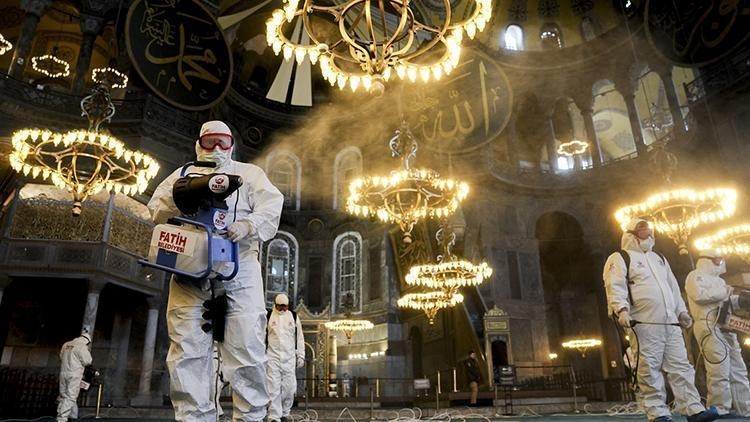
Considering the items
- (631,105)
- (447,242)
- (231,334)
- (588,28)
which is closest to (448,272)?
(447,242)

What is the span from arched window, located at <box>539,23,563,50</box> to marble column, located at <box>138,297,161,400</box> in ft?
52.9

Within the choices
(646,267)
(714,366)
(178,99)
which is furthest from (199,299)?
(178,99)

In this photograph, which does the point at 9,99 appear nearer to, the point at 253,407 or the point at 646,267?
the point at 253,407

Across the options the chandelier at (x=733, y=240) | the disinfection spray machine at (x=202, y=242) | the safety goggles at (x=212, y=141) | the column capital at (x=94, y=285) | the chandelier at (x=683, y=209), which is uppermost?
the chandelier at (x=683, y=209)

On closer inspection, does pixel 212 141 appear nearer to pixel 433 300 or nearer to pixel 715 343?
pixel 715 343

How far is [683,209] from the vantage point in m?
9.71

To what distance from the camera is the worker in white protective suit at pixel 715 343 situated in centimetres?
503

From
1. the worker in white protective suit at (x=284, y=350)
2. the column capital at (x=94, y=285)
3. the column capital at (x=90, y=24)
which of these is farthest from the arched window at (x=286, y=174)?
the worker in white protective suit at (x=284, y=350)

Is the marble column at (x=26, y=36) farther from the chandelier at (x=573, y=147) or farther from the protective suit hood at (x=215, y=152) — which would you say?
the chandelier at (x=573, y=147)

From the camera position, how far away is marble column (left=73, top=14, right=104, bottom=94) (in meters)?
14.0

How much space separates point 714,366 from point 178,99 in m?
12.0

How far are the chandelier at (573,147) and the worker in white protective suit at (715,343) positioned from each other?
11.3 m

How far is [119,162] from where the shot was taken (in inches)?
510

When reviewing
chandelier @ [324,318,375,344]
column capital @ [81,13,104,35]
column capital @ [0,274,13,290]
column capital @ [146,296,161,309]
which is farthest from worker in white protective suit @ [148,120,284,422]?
column capital @ [81,13,104,35]
